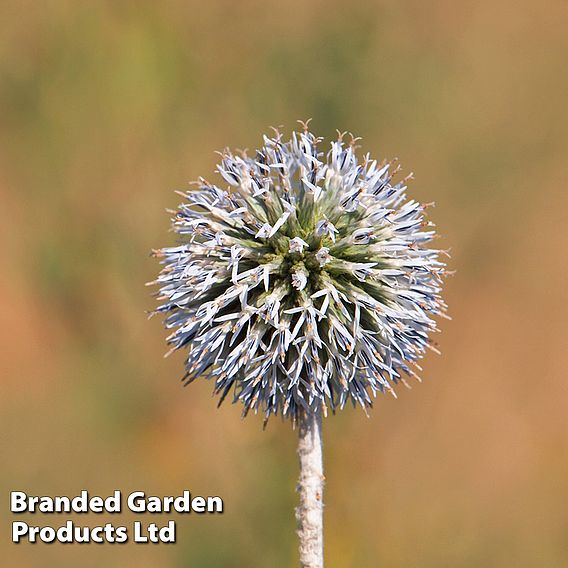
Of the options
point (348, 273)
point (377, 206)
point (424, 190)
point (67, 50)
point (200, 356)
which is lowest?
point (200, 356)

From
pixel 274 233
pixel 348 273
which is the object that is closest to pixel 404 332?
pixel 348 273

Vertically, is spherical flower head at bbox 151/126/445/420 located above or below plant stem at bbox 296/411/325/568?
above

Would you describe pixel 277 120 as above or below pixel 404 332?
above

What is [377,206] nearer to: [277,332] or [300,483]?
[277,332]

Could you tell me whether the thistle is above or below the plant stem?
above

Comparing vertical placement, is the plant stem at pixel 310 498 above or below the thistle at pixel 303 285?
below
